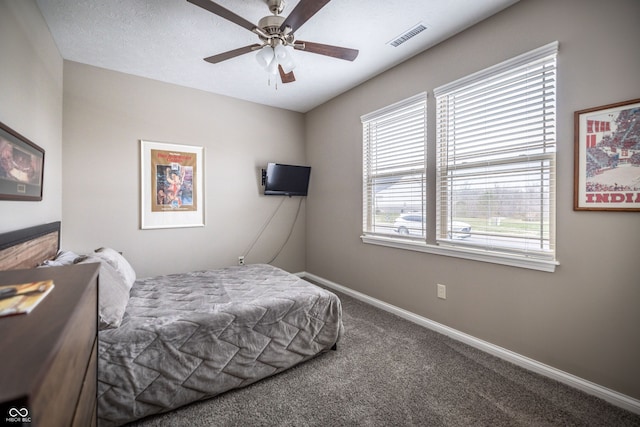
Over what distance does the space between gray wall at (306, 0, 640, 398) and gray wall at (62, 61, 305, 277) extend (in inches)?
79.1

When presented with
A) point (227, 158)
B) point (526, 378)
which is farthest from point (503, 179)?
point (227, 158)

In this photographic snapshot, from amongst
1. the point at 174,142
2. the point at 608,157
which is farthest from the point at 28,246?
the point at 608,157

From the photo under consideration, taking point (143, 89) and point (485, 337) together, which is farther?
point (143, 89)

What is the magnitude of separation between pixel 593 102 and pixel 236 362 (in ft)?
9.45

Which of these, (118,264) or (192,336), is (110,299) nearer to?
(192,336)

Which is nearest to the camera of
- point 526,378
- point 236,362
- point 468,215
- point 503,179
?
point 236,362

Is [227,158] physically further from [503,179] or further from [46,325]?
[46,325]

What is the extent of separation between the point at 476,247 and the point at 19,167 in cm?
341

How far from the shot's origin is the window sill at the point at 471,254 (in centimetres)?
205

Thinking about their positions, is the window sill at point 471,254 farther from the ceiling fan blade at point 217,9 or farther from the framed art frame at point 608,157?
the ceiling fan blade at point 217,9

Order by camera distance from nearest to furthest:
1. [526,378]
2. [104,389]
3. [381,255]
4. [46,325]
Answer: [46,325]
[104,389]
[526,378]
[381,255]

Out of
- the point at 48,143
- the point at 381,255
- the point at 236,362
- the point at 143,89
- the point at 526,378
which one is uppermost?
the point at 143,89

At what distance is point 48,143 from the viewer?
2541mm

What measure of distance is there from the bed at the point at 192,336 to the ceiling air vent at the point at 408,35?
7.87 ft
